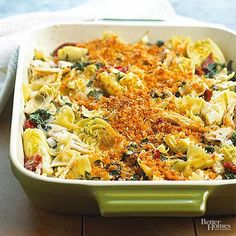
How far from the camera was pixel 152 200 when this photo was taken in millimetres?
2084

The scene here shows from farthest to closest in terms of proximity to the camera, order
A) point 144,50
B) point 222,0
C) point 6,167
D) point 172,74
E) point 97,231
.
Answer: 1. point 222,0
2. point 144,50
3. point 172,74
4. point 6,167
5. point 97,231

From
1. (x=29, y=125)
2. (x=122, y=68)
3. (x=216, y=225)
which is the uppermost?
(x=122, y=68)

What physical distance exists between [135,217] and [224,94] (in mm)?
720

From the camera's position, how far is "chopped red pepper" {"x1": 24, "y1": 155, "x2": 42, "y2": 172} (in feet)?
7.69

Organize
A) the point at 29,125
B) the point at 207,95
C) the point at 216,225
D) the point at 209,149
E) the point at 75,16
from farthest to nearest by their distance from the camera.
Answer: the point at 75,16
the point at 207,95
the point at 29,125
the point at 209,149
the point at 216,225

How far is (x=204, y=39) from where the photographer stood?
3207 millimetres

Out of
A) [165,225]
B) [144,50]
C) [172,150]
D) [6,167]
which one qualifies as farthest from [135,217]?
[144,50]

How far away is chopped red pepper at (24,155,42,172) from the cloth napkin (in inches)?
27.1

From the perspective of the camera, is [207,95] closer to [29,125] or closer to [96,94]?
[96,94]

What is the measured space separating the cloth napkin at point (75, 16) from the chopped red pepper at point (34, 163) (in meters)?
0.69

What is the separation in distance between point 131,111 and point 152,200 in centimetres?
60

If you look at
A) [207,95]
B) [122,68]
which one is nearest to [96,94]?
[122,68]

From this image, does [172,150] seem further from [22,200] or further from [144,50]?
[144,50]

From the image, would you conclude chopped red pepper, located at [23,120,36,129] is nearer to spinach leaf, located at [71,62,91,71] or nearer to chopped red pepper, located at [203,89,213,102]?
spinach leaf, located at [71,62,91,71]
